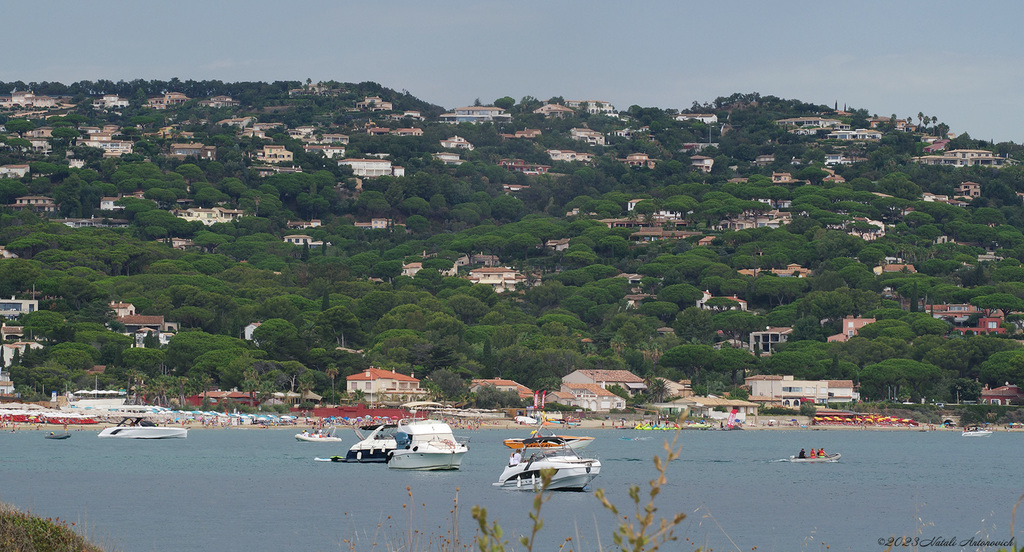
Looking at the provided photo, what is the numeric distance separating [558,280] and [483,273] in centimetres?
768

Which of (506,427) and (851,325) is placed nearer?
(506,427)

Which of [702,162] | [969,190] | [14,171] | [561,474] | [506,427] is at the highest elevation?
[702,162]

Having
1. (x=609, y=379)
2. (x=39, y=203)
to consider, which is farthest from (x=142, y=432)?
(x=39, y=203)

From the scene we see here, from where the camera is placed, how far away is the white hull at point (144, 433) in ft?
213

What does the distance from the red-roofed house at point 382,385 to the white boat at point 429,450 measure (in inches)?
1367

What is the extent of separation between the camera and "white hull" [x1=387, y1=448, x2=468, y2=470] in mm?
45594

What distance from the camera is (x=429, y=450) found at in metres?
45.6

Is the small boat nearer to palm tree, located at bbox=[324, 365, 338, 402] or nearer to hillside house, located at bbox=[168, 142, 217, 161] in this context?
palm tree, located at bbox=[324, 365, 338, 402]

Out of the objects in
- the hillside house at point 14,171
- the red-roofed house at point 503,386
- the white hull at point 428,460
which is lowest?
the red-roofed house at point 503,386

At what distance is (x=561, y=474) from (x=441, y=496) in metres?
3.47

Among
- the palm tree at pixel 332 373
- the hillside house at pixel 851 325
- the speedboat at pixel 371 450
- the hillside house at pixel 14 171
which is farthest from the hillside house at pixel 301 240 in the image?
the speedboat at pixel 371 450

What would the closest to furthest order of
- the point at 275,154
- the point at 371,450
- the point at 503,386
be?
the point at 371,450 < the point at 503,386 < the point at 275,154

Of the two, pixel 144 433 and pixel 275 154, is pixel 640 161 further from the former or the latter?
pixel 144 433

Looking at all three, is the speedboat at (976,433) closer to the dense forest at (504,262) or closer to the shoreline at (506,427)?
the shoreline at (506,427)
